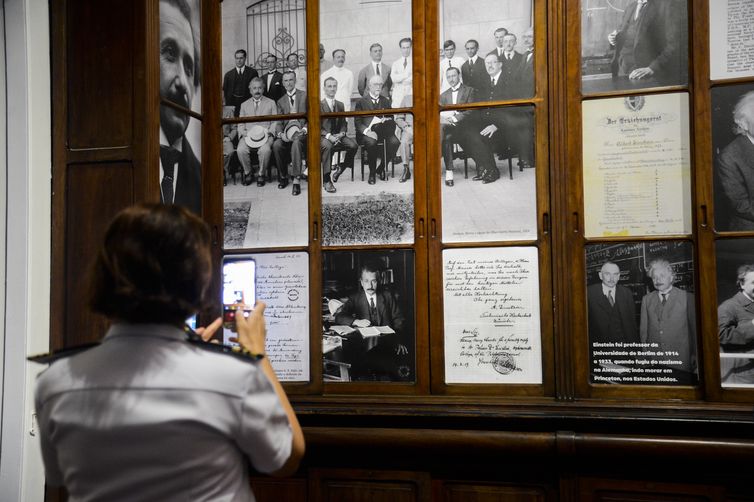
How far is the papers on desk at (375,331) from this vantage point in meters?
2.87

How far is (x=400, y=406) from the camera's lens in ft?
8.86

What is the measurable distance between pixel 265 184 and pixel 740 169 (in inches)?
83.3

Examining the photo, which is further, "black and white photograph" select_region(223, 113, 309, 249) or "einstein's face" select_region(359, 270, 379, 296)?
"black and white photograph" select_region(223, 113, 309, 249)

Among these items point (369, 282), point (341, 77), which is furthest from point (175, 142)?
point (369, 282)

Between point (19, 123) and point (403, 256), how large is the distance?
1678mm

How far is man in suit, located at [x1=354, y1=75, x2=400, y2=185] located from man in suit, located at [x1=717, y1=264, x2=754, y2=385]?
1.58 meters

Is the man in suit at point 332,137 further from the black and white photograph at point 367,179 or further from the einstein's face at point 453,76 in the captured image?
the einstein's face at point 453,76

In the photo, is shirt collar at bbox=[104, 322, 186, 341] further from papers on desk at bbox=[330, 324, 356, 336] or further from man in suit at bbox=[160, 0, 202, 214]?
papers on desk at bbox=[330, 324, 356, 336]

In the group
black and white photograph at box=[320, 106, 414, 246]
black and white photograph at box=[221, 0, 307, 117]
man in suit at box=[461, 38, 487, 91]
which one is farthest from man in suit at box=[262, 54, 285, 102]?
man in suit at box=[461, 38, 487, 91]

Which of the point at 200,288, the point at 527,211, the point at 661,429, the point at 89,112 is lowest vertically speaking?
the point at 661,429

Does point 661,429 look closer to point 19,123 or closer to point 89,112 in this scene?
point 89,112

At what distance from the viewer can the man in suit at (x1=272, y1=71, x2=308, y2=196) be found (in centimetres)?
300

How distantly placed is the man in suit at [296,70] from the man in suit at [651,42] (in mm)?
1425

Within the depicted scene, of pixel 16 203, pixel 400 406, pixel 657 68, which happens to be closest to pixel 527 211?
pixel 657 68
